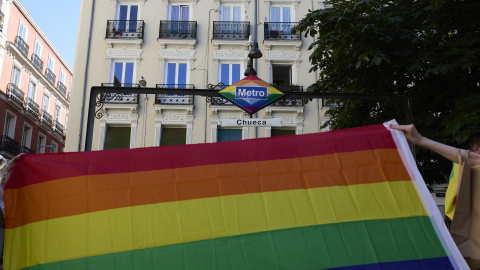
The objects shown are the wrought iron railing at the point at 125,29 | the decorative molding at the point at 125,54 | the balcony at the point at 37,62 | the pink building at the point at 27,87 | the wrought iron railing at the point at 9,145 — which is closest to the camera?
the decorative molding at the point at 125,54

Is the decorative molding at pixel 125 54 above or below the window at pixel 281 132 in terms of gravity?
above

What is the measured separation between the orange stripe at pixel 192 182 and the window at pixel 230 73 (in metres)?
18.4

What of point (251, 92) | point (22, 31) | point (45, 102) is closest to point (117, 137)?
point (22, 31)

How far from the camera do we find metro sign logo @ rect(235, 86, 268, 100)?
796 centimetres

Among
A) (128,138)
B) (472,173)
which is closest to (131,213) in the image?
(472,173)

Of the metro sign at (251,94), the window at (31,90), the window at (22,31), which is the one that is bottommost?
the metro sign at (251,94)

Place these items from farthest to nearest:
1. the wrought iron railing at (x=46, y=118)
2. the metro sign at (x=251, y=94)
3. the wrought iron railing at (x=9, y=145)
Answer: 1. the wrought iron railing at (x=46, y=118)
2. the wrought iron railing at (x=9, y=145)
3. the metro sign at (x=251, y=94)

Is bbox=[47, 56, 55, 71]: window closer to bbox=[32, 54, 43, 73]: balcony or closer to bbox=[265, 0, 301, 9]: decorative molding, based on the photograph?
bbox=[32, 54, 43, 73]: balcony

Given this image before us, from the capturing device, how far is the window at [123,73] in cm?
2239

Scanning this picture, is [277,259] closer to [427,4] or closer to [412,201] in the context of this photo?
[412,201]

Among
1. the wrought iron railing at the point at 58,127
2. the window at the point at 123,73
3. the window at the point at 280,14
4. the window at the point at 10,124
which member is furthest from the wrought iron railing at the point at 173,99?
the wrought iron railing at the point at 58,127

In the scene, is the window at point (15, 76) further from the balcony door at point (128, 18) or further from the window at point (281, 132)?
the window at point (281, 132)

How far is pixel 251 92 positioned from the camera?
800 cm

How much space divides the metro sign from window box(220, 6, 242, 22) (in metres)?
16.3
